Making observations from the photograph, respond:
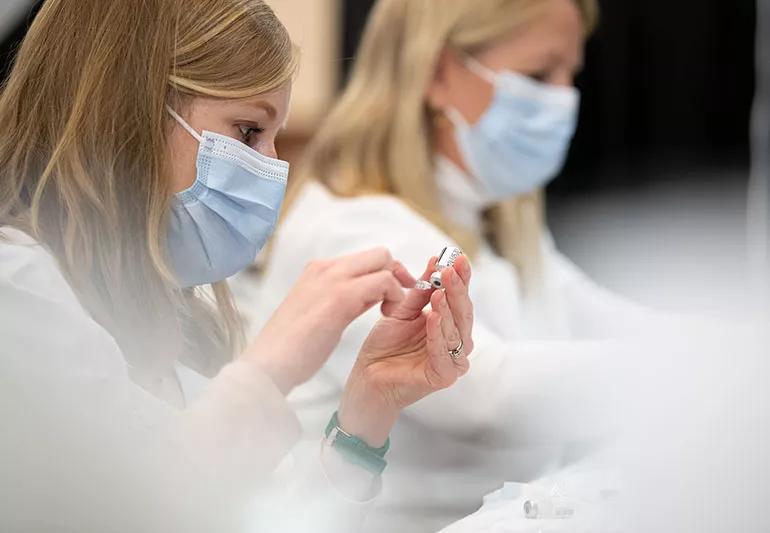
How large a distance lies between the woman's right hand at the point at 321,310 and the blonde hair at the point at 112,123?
15cm

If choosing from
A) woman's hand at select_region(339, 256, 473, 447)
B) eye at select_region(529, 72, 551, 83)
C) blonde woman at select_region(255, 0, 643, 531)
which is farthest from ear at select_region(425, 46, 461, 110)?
woman's hand at select_region(339, 256, 473, 447)

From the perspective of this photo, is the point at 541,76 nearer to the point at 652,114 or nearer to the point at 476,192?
the point at 476,192

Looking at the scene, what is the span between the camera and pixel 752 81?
2.16m

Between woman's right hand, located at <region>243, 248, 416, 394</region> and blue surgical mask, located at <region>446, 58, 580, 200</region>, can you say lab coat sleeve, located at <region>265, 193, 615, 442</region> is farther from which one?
blue surgical mask, located at <region>446, 58, 580, 200</region>

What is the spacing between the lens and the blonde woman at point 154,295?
2.42 ft

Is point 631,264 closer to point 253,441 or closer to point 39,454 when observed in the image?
point 253,441

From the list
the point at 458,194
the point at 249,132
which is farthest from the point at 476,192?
the point at 249,132

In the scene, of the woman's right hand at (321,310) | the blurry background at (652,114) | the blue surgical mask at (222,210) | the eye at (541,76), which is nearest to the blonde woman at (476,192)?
the eye at (541,76)

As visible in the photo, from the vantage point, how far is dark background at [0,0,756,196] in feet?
7.06

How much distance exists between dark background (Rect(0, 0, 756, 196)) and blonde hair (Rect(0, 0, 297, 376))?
1.40 m

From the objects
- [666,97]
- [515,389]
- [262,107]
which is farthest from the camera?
[666,97]

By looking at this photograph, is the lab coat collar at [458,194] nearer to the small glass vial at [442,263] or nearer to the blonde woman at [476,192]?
the blonde woman at [476,192]

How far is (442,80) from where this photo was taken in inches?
55.5

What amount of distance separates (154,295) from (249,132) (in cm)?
15
